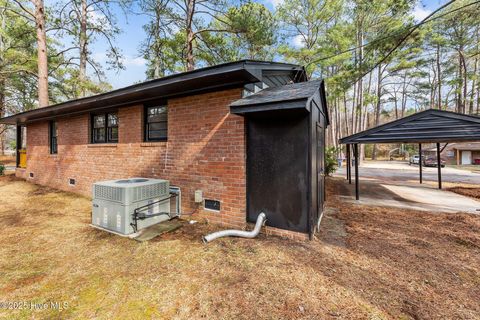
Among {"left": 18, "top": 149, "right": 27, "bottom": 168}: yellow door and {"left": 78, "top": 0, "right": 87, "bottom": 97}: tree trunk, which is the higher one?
{"left": 78, "top": 0, "right": 87, "bottom": 97}: tree trunk

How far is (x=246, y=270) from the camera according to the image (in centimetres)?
269

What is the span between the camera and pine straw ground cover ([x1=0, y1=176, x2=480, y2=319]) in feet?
6.69

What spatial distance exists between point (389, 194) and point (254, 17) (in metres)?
9.21

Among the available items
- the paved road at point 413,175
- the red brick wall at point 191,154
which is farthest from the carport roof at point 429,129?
the paved road at point 413,175

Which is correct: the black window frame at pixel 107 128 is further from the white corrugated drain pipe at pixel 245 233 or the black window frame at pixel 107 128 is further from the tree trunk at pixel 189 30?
the tree trunk at pixel 189 30

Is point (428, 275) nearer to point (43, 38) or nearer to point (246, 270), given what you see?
point (246, 270)

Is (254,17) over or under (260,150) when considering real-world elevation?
over

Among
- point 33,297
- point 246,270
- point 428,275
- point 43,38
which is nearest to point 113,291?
point 33,297

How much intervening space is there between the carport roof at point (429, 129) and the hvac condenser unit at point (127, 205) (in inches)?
241

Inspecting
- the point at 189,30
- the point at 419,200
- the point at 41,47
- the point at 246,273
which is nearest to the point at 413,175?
the point at 419,200

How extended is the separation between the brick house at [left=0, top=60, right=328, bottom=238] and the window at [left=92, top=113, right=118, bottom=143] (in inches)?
1.3

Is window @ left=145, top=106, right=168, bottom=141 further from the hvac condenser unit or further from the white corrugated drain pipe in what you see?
the white corrugated drain pipe

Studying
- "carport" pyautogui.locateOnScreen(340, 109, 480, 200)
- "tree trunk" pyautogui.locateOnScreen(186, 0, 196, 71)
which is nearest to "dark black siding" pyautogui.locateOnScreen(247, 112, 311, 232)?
"carport" pyautogui.locateOnScreen(340, 109, 480, 200)

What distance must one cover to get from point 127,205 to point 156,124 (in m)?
2.45
